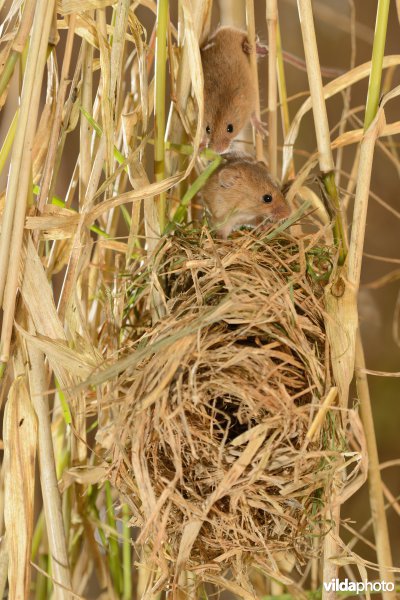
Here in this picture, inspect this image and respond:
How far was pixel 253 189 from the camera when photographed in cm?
111

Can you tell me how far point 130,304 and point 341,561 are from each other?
48 centimetres

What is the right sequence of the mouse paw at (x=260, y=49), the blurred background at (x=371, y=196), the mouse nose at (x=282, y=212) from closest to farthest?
the mouse nose at (x=282, y=212), the mouse paw at (x=260, y=49), the blurred background at (x=371, y=196)

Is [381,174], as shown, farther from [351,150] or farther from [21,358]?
[21,358]

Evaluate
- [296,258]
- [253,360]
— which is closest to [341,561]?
[253,360]

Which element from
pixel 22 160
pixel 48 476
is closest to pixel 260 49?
pixel 22 160

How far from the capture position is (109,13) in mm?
1996

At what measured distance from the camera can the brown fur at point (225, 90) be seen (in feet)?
3.89

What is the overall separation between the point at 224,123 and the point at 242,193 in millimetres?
151

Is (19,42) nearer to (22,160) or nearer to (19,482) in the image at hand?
(22,160)

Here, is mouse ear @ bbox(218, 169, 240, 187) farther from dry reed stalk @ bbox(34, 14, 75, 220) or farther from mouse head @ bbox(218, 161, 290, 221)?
dry reed stalk @ bbox(34, 14, 75, 220)

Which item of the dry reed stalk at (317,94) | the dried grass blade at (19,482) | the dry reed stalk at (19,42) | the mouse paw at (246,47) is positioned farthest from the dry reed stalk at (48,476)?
the mouse paw at (246,47)

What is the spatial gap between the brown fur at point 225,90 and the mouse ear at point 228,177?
79mm

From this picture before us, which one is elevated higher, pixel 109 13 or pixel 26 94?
pixel 109 13

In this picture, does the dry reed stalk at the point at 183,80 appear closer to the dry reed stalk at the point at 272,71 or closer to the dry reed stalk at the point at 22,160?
the dry reed stalk at the point at 272,71
